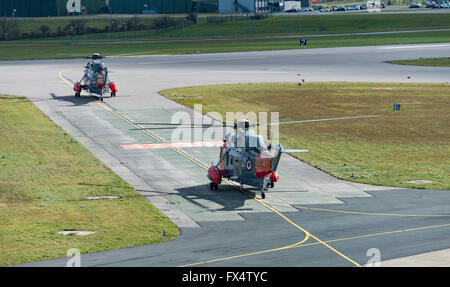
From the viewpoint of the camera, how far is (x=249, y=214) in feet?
140

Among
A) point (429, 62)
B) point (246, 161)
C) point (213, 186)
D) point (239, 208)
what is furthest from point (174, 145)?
point (429, 62)

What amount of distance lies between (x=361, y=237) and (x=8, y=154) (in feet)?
104

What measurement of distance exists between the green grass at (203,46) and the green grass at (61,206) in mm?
85502

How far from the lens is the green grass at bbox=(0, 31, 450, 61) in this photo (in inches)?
5832

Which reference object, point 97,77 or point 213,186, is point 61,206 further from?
point 97,77

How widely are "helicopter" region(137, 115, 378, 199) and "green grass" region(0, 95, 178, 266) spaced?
231 inches

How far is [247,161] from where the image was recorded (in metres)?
45.9

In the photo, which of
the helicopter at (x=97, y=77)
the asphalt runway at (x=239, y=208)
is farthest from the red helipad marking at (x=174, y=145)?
the helicopter at (x=97, y=77)

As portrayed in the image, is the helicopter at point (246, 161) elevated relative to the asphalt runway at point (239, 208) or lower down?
elevated

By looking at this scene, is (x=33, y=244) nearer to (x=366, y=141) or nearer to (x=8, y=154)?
(x=8, y=154)

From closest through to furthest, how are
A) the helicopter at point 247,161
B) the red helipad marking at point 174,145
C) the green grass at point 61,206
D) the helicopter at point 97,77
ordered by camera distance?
the green grass at point 61,206 < the helicopter at point 247,161 < the red helipad marking at point 174,145 < the helicopter at point 97,77

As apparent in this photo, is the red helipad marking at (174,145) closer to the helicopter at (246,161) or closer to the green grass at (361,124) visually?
the green grass at (361,124)

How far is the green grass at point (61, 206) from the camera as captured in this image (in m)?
37.4

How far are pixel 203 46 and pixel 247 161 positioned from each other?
121093 millimetres
